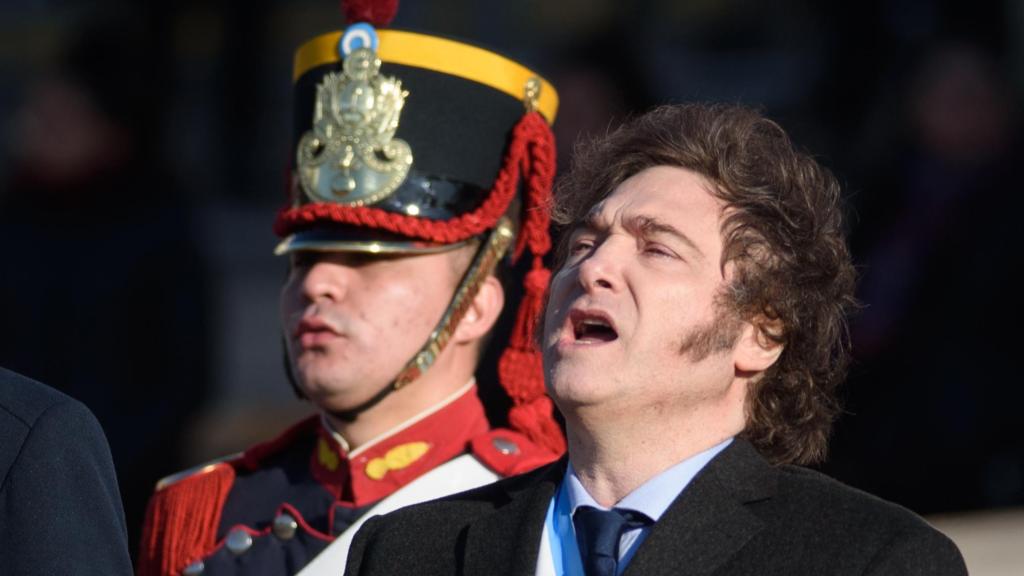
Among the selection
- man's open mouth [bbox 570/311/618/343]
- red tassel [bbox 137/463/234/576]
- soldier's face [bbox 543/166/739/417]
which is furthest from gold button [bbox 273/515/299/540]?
man's open mouth [bbox 570/311/618/343]

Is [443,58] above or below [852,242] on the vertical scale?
above

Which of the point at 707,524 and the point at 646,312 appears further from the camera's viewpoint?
the point at 646,312

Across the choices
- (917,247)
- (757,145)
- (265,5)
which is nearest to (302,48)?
(757,145)

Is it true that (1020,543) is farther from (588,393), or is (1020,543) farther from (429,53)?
(588,393)

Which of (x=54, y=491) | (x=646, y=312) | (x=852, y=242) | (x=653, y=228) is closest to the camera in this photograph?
(x=54, y=491)

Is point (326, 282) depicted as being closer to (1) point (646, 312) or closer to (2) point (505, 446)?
(2) point (505, 446)

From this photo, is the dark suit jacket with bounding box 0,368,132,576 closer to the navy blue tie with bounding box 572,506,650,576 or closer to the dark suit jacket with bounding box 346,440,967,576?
the dark suit jacket with bounding box 346,440,967,576

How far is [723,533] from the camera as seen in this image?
352 cm

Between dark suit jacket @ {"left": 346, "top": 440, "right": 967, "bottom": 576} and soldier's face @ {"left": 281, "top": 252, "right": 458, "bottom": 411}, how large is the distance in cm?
76

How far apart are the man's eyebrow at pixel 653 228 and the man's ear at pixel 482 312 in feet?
3.32

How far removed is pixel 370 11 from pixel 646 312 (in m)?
1.50

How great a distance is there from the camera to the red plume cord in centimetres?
466

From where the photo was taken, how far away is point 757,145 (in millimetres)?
3943

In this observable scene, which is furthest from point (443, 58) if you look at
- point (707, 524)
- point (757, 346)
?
point (707, 524)
